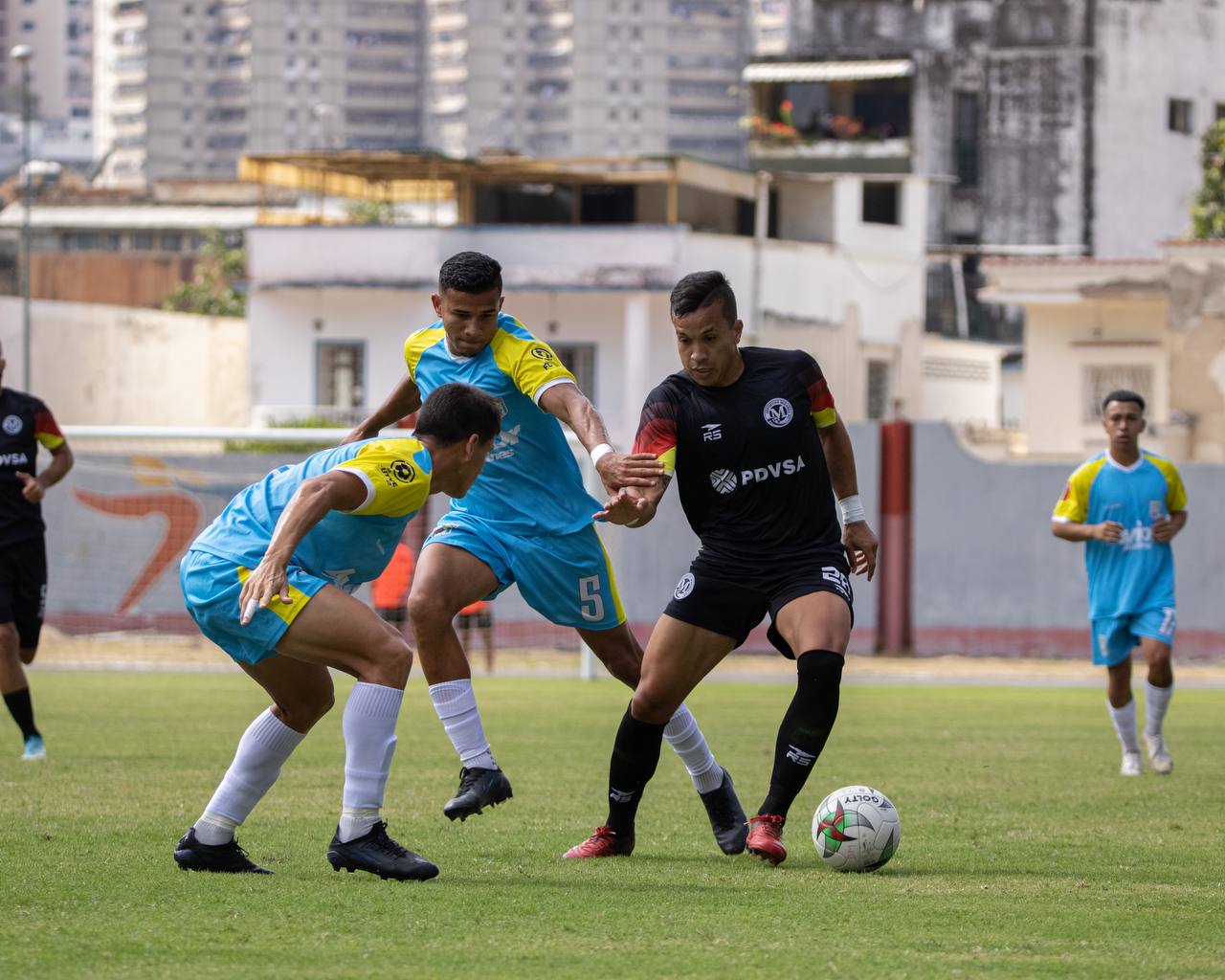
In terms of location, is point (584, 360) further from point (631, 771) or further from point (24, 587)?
point (631, 771)

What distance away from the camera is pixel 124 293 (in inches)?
3029

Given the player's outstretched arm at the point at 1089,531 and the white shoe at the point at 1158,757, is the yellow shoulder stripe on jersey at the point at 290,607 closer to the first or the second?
the player's outstretched arm at the point at 1089,531

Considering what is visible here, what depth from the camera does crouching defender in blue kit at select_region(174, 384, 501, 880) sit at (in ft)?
21.9

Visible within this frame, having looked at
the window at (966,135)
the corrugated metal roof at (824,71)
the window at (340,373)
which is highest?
the corrugated metal roof at (824,71)

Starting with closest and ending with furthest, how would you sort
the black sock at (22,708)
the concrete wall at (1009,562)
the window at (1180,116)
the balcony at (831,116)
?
1. the black sock at (22,708)
2. the concrete wall at (1009,562)
3. the balcony at (831,116)
4. the window at (1180,116)

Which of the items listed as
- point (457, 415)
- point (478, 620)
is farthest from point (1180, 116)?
point (457, 415)

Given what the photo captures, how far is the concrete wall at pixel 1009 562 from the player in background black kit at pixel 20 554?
13.5 m

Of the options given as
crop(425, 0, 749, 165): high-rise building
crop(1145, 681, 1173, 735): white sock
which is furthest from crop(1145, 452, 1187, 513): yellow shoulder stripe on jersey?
crop(425, 0, 749, 165): high-rise building

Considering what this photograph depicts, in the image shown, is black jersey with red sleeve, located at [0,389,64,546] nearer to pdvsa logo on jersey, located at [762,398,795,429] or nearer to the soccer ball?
pdvsa logo on jersey, located at [762,398,795,429]

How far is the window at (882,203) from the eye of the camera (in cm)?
5229

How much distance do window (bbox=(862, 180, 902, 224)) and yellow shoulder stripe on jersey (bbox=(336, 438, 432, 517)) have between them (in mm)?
46475

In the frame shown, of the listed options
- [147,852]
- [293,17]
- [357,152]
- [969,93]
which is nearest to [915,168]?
[969,93]

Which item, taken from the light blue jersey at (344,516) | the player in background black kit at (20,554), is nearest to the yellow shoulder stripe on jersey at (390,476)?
the light blue jersey at (344,516)

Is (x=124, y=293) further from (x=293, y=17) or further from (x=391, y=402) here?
(x=293, y=17)
